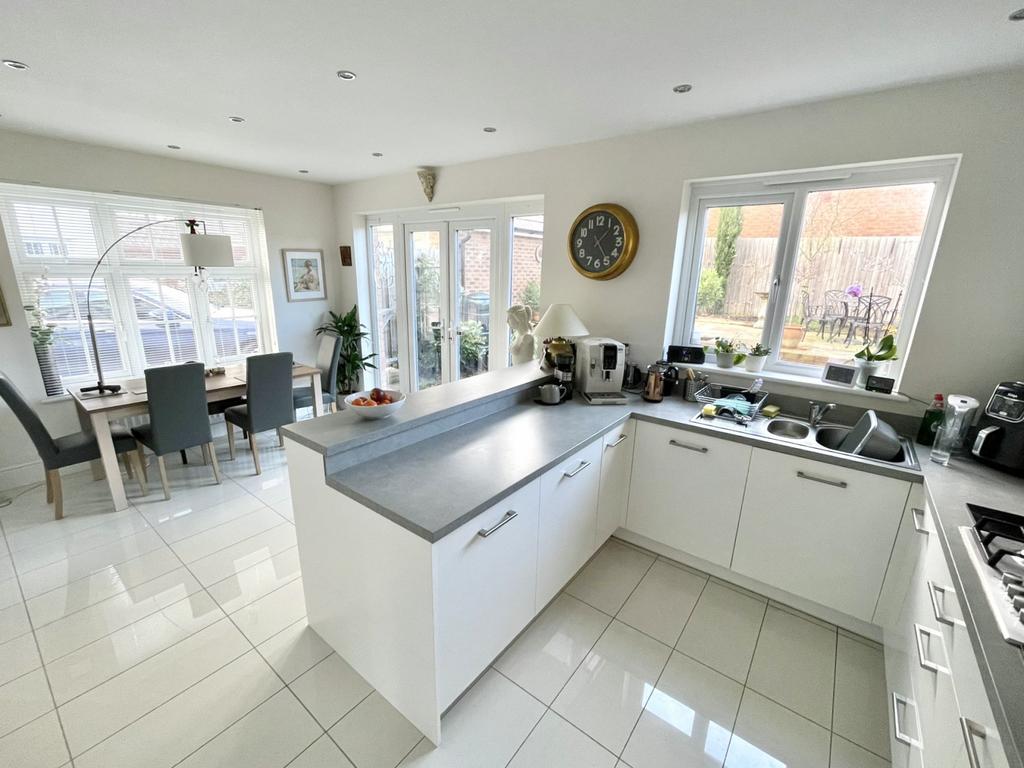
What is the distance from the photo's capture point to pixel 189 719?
1441mm

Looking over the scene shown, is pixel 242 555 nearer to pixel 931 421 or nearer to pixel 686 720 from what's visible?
pixel 686 720

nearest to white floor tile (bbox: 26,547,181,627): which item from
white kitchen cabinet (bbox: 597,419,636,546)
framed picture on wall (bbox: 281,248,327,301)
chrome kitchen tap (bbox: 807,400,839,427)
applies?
white kitchen cabinet (bbox: 597,419,636,546)

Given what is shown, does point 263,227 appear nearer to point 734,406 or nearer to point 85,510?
point 85,510

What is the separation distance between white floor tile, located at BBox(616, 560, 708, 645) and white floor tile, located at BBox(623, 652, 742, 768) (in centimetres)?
16

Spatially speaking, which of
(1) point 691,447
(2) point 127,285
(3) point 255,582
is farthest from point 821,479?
(2) point 127,285

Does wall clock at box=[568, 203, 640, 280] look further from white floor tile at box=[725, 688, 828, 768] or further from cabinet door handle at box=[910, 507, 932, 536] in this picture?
white floor tile at box=[725, 688, 828, 768]

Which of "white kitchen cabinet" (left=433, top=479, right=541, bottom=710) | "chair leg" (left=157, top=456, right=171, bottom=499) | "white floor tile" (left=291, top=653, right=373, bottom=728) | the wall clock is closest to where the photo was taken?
"white kitchen cabinet" (left=433, top=479, right=541, bottom=710)

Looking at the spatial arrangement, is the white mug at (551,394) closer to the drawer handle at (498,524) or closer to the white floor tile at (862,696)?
the drawer handle at (498,524)

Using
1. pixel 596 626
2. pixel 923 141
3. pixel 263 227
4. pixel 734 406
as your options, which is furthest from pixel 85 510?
pixel 923 141

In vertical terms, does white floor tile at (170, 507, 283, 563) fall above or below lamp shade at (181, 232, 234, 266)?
below

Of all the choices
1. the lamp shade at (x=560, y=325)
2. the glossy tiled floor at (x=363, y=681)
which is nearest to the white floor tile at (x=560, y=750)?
the glossy tiled floor at (x=363, y=681)

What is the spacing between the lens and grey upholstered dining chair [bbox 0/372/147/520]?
2.37 meters

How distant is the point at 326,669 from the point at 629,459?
165cm

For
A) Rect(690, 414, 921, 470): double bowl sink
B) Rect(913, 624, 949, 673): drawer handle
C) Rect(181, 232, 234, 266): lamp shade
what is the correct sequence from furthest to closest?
Rect(181, 232, 234, 266): lamp shade < Rect(690, 414, 921, 470): double bowl sink < Rect(913, 624, 949, 673): drawer handle
